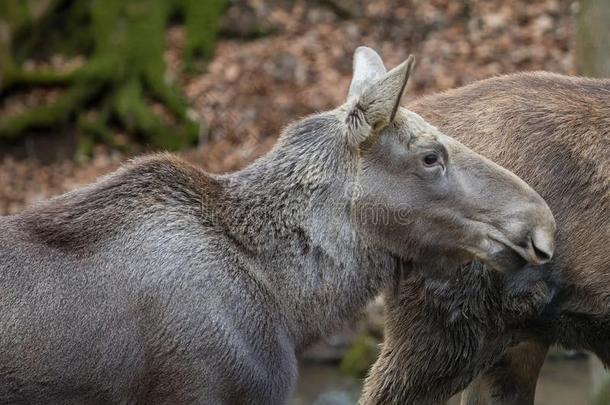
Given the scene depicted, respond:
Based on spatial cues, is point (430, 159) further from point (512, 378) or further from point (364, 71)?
point (512, 378)

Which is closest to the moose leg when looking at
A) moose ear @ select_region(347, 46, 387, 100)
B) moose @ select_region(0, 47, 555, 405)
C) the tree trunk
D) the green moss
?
moose @ select_region(0, 47, 555, 405)

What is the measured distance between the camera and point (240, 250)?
5902mm

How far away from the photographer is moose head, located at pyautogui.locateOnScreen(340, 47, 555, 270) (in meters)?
5.87

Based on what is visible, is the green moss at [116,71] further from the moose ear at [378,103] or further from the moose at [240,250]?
the moose ear at [378,103]

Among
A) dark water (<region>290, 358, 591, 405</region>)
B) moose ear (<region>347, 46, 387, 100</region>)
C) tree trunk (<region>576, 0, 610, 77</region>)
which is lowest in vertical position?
dark water (<region>290, 358, 591, 405</region>)

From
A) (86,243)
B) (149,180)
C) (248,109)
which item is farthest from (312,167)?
(248,109)

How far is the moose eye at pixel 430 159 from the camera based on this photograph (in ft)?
19.5

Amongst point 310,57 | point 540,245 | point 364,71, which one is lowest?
point 540,245

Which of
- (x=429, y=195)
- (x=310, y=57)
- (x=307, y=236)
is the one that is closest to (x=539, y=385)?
(x=310, y=57)

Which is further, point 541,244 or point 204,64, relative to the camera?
point 204,64

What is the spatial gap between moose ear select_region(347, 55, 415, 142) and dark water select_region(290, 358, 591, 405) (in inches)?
233

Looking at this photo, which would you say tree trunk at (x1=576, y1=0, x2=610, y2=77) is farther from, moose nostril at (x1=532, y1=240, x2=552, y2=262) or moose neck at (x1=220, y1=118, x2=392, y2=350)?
moose neck at (x1=220, y1=118, x2=392, y2=350)

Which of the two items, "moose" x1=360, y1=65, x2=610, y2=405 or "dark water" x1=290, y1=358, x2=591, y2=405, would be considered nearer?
"moose" x1=360, y1=65, x2=610, y2=405

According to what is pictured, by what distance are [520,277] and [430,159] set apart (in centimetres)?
114
